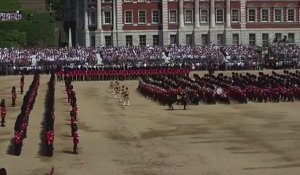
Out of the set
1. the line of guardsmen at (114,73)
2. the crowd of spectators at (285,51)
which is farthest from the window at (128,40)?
the line of guardsmen at (114,73)

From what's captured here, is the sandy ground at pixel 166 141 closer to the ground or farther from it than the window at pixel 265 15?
closer to the ground

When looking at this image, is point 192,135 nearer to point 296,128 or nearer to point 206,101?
point 296,128

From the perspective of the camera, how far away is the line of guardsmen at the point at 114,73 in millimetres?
76500

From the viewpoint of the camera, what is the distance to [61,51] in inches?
3465

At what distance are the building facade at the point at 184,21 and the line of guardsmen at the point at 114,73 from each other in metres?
26.0

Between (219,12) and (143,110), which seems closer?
(143,110)

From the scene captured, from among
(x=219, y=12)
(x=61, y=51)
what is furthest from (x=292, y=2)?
(x=61, y=51)

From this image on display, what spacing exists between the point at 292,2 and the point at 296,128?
69895 millimetres

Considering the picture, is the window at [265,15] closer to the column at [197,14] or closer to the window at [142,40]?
the column at [197,14]

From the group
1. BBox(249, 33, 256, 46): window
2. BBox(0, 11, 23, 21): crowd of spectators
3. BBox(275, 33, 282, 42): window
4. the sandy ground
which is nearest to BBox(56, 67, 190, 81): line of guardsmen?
the sandy ground

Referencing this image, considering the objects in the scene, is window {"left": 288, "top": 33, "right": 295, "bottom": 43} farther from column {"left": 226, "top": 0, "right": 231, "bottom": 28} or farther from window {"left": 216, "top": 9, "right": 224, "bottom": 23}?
window {"left": 216, "top": 9, "right": 224, "bottom": 23}

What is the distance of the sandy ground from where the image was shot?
29234 millimetres

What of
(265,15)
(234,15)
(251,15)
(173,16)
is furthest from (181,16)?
(265,15)

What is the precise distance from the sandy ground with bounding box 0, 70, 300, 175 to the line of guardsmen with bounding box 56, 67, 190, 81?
23.1 meters
